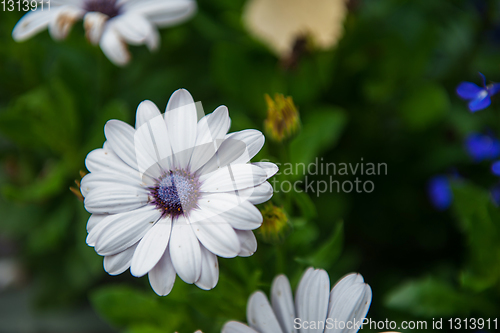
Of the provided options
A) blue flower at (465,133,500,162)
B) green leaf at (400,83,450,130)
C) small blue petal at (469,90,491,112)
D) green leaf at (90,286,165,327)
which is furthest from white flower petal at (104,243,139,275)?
green leaf at (400,83,450,130)

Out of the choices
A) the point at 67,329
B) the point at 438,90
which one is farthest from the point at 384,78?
the point at 67,329

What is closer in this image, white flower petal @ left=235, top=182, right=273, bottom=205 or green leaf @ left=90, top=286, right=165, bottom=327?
white flower petal @ left=235, top=182, right=273, bottom=205

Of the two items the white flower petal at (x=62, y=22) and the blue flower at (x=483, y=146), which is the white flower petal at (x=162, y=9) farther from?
the blue flower at (x=483, y=146)

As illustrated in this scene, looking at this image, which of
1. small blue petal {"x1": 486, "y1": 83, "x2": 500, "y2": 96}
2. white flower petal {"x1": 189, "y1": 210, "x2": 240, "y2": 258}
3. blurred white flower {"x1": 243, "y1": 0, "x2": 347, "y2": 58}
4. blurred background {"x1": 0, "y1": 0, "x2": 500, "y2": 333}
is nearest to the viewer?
white flower petal {"x1": 189, "y1": 210, "x2": 240, "y2": 258}

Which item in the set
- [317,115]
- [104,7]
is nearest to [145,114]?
[104,7]

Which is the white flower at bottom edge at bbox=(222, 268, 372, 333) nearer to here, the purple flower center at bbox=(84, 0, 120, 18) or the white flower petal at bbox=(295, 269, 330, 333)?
the white flower petal at bbox=(295, 269, 330, 333)

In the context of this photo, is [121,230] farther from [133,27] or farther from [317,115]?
[317,115]
